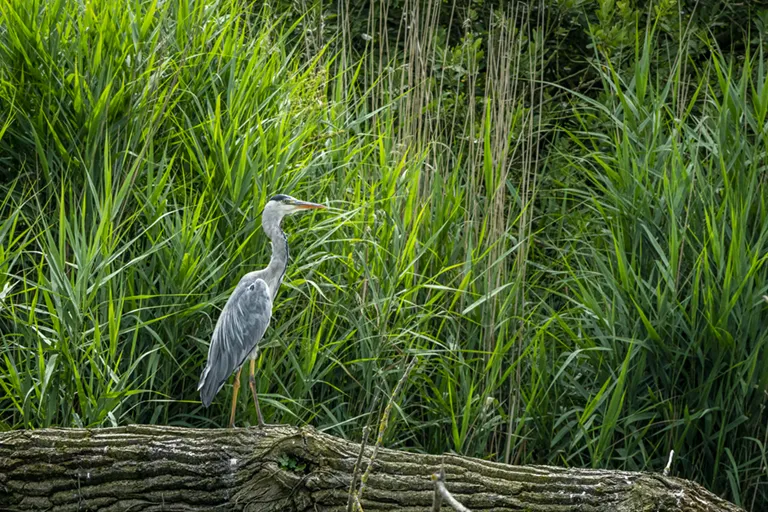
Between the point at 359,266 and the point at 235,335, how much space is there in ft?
3.05

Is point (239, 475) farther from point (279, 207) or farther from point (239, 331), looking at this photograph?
point (279, 207)

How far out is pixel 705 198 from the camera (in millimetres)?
4289

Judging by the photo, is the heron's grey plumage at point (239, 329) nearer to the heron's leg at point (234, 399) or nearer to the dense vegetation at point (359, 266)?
the heron's leg at point (234, 399)

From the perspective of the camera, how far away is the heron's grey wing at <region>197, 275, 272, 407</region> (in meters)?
3.51

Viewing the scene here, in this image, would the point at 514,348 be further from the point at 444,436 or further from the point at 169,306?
the point at 169,306

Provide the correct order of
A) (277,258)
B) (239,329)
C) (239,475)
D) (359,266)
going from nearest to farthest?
(239,475)
(239,329)
(277,258)
(359,266)

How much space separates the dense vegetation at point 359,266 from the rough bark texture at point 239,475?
0.58 metres

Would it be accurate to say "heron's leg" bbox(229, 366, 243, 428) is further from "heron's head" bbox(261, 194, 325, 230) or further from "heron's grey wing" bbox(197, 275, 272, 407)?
"heron's head" bbox(261, 194, 325, 230)

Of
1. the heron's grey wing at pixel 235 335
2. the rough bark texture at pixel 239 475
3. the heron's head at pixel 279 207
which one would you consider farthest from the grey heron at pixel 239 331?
the rough bark texture at pixel 239 475

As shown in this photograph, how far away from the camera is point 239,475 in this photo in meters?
2.98

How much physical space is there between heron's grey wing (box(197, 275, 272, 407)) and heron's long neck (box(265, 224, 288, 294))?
0.11m

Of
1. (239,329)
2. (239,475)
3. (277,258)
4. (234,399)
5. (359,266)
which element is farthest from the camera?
(359,266)

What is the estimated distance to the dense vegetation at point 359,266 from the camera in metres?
3.89

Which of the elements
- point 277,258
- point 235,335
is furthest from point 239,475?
point 277,258
